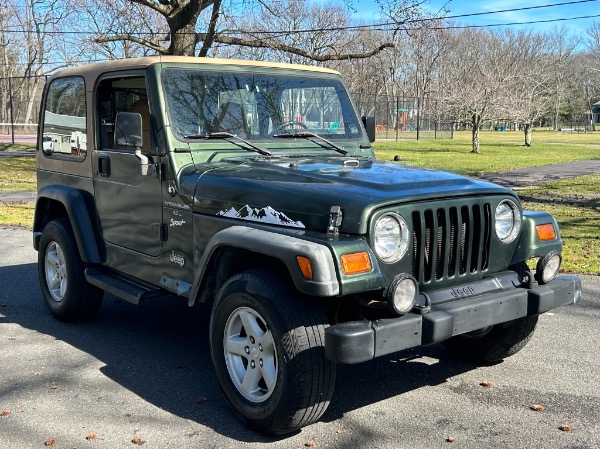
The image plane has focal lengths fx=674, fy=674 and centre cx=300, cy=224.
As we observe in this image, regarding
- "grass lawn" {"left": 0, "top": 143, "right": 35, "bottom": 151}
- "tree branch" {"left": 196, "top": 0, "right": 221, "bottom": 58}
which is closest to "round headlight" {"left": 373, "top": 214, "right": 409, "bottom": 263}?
"tree branch" {"left": 196, "top": 0, "right": 221, "bottom": 58}

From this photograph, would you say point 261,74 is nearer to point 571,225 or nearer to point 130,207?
point 130,207

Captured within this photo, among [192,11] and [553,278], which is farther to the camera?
[192,11]

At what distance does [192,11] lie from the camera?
1689cm

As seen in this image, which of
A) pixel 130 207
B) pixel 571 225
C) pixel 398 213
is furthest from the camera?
pixel 571 225

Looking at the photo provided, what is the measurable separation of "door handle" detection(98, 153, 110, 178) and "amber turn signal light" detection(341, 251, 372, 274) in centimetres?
246

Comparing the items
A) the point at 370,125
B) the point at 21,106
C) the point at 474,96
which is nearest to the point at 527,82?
the point at 474,96

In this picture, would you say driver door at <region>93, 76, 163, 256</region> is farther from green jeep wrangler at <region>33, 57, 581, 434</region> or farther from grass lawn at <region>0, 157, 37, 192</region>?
grass lawn at <region>0, 157, 37, 192</region>

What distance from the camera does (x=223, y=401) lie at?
4023mm

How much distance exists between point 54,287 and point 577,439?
4245mm

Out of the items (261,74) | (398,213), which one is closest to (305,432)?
(398,213)

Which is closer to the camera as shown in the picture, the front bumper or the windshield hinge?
the front bumper

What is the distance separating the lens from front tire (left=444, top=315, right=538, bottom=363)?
442cm

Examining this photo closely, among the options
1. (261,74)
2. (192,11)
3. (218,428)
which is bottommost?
(218,428)

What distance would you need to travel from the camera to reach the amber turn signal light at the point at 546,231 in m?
4.10
